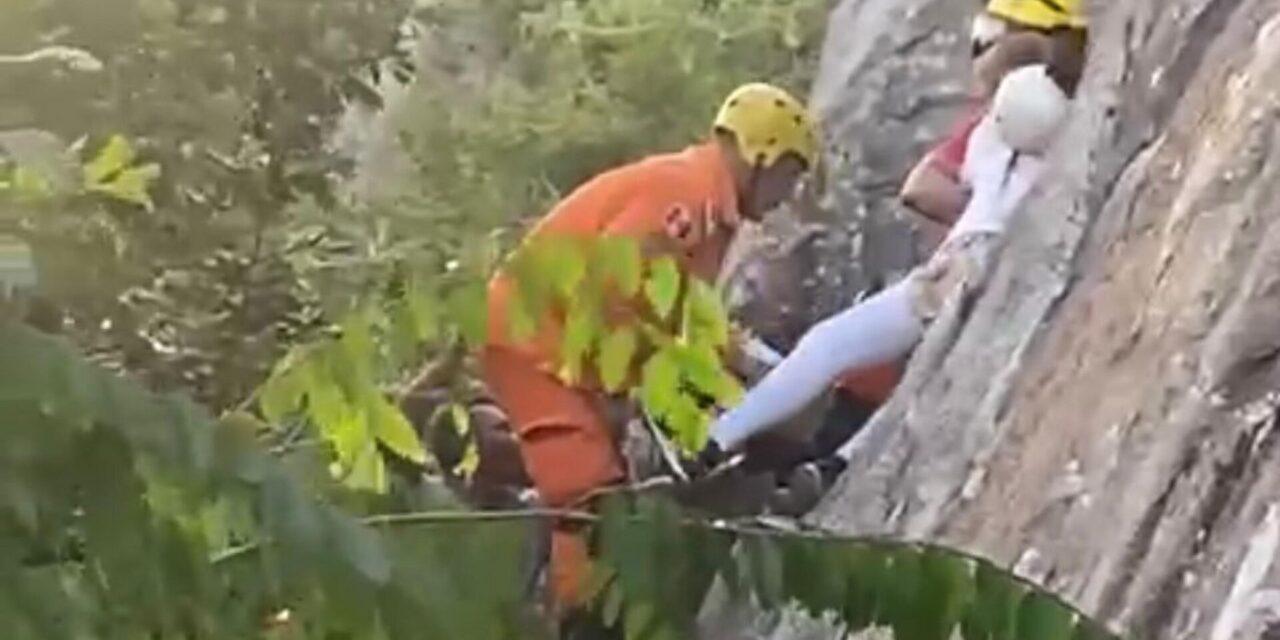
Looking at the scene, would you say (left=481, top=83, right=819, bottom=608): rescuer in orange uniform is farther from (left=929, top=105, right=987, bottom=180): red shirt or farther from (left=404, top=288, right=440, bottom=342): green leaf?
(left=404, top=288, right=440, bottom=342): green leaf

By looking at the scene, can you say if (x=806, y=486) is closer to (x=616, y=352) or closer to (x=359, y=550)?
(x=616, y=352)

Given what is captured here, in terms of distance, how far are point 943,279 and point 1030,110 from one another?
0.80 ft

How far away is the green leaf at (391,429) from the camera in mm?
1107

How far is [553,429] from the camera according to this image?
2.75 meters

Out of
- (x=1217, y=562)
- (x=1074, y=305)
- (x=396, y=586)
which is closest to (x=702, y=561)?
(x=396, y=586)

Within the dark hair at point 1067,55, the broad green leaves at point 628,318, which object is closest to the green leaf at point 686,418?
the broad green leaves at point 628,318

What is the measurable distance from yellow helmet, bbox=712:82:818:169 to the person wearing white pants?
0.22 m

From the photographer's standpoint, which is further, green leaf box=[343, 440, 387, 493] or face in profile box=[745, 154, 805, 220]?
face in profile box=[745, 154, 805, 220]

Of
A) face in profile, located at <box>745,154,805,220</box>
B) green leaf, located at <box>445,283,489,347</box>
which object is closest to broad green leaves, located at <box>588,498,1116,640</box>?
green leaf, located at <box>445,283,489,347</box>

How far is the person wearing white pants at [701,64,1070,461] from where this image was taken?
9.80ft

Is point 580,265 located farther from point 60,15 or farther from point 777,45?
point 777,45

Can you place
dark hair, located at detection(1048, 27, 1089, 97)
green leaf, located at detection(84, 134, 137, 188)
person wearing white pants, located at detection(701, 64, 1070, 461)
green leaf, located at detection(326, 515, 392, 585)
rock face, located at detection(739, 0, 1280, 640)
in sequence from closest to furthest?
green leaf, located at detection(326, 515, 392, 585), green leaf, located at detection(84, 134, 137, 188), rock face, located at detection(739, 0, 1280, 640), person wearing white pants, located at detection(701, 64, 1070, 461), dark hair, located at detection(1048, 27, 1089, 97)

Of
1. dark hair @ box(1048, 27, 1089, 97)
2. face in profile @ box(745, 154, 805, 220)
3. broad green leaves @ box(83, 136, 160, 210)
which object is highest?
dark hair @ box(1048, 27, 1089, 97)

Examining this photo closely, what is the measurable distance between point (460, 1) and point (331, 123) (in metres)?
1.12
